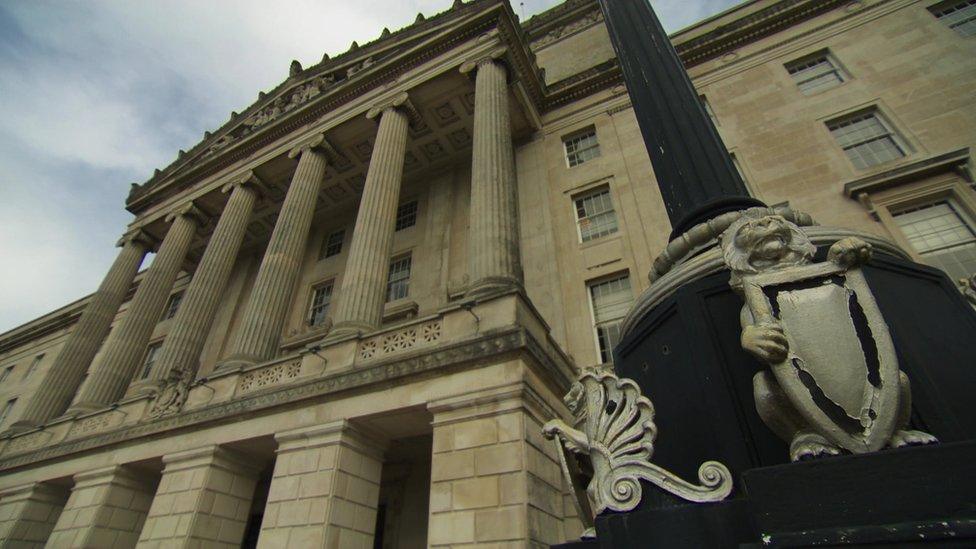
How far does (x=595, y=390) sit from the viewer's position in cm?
267

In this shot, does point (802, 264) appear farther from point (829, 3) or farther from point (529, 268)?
point (829, 3)

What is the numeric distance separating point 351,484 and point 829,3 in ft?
71.5

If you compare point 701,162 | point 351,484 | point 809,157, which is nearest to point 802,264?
point 701,162

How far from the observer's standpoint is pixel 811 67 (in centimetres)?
1603

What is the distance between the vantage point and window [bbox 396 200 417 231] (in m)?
19.6

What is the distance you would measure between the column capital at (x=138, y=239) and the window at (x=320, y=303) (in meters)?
9.40

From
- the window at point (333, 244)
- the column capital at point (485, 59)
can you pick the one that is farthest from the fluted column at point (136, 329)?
the column capital at point (485, 59)

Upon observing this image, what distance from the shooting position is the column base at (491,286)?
31.6 feet

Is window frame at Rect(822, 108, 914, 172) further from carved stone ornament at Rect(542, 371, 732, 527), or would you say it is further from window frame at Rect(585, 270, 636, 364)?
carved stone ornament at Rect(542, 371, 732, 527)

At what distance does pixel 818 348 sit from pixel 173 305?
29.3m

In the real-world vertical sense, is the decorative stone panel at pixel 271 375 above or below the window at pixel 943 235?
below

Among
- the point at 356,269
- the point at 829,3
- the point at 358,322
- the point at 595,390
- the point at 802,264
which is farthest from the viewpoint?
the point at 829,3

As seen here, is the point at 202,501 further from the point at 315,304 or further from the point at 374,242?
the point at 315,304

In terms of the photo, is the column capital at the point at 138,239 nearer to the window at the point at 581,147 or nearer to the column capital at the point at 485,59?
the column capital at the point at 485,59
